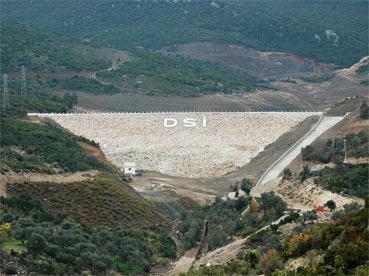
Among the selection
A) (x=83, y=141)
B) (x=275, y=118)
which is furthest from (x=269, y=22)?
(x=83, y=141)

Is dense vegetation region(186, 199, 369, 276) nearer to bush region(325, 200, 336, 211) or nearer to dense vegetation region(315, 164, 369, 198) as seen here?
bush region(325, 200, 336, 211)

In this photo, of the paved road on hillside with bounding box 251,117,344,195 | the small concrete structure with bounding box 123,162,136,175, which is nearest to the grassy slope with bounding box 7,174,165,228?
the paved road on hillside with bounding box 251,117,344,195

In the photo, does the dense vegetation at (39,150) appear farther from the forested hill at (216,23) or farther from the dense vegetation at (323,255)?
the forested hill at (216,23)

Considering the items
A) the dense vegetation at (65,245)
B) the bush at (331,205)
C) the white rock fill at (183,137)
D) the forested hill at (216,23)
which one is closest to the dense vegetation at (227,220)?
the dense vegetation at (65,245)

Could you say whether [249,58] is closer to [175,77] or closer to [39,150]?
[175,77]

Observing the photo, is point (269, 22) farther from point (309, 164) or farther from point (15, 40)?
point (309, 164)

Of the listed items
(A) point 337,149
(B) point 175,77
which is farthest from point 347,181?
(B) point 175,77
